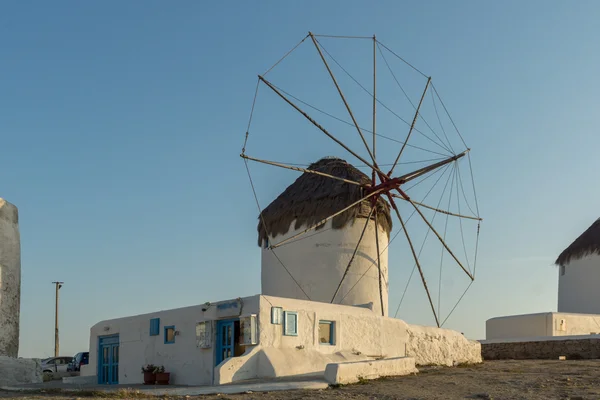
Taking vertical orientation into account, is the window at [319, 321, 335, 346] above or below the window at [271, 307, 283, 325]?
below

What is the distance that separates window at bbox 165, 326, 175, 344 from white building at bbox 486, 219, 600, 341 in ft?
40.3

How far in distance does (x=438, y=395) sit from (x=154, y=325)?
8.38 m

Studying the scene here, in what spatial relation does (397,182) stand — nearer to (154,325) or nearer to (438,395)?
(154,325)

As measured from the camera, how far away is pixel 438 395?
41.5 feet

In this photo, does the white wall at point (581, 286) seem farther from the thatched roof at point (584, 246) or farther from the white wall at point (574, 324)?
the white wall at point (574, 324)

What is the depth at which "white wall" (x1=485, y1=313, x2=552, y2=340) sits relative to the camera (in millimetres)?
26219

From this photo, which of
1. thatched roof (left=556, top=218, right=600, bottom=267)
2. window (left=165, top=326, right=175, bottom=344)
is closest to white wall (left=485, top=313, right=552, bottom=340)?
thatched roof (left=556, top=218, right=600, bottom=267)

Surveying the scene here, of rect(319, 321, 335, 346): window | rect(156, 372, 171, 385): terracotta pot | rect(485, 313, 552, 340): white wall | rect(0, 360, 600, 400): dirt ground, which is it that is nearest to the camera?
rect(0, 360, 600, 400): dirt ground

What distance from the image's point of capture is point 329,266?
77.2ft

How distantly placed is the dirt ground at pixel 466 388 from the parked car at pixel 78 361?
43.1ft

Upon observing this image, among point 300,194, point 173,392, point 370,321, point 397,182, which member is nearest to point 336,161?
point 300,194

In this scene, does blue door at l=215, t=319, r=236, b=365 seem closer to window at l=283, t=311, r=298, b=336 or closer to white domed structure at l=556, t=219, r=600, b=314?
window at l=283, t=311, r=298, b=336

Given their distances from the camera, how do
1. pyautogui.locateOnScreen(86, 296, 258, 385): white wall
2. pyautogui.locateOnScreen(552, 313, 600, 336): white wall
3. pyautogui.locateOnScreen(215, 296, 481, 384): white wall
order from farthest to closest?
pyautogui.locateOnScreen(552, 313, 600, 336): white wall → pyautogui.locateOnScreen(86, 296, 258, 385): white wall → pyautogui.locateOnScreen(215, 296, 481, 384): white wall

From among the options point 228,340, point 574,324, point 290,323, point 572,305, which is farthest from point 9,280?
point 572,305
